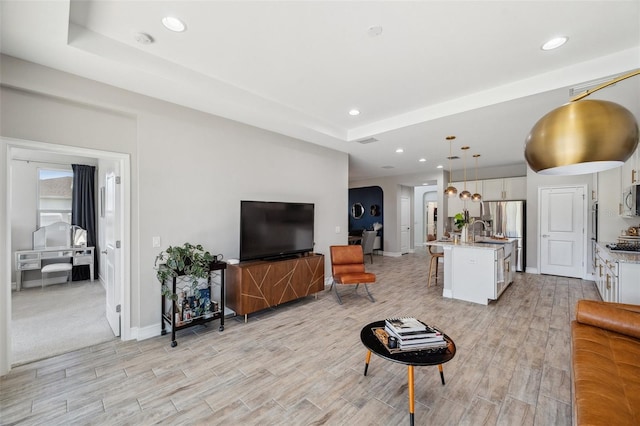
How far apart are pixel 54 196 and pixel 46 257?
130 centimetres

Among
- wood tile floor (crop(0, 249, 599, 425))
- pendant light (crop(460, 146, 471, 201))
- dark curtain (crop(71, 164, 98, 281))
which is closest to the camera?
wood tile floor (crop(0, 249, 599, 425))

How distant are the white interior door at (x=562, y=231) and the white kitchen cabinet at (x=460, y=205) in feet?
4.88

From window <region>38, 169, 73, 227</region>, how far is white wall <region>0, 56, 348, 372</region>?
4.13 m

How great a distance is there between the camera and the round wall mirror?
33.4 ft

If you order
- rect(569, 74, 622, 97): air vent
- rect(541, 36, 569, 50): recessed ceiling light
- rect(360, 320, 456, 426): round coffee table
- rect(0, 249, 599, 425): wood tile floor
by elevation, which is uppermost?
rect(541, 36, 569, 50): recessed ceiling light

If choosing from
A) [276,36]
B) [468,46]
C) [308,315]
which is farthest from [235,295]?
[468,46]

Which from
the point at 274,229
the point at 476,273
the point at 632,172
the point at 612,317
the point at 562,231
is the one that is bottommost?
the point at 476,273

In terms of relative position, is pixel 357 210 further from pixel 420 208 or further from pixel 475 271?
pixel 475 271

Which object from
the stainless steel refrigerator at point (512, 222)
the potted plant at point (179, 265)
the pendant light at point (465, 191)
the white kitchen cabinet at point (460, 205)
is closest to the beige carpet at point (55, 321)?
the potted plant at point (179, 265)

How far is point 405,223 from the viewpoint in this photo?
9.69m

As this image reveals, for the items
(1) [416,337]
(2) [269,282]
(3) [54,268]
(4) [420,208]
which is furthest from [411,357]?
(4) [420,208]

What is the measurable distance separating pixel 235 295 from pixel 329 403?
1.90 metres

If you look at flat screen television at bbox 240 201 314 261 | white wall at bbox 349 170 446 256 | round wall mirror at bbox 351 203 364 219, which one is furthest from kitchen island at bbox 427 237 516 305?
round wall mirror at bbox 351 203 364 219

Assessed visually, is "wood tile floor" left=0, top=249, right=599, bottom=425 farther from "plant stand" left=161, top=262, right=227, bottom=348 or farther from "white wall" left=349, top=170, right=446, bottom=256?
"white wall" left=349, top=170, right=446, bottom=256
